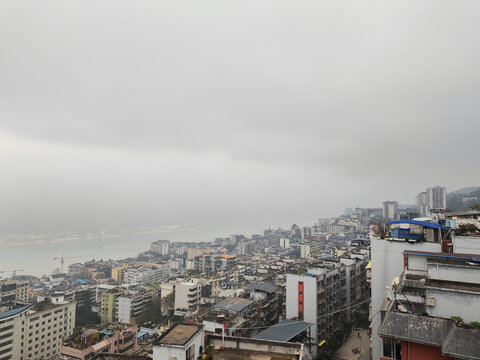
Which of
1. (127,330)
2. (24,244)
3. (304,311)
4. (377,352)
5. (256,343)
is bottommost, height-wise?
(24,244)

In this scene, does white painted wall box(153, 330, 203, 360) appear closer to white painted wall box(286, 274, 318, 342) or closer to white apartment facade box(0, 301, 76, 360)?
white painted wall box(286, 274, 318, 342)

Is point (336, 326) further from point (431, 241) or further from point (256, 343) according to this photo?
point (256, 343)

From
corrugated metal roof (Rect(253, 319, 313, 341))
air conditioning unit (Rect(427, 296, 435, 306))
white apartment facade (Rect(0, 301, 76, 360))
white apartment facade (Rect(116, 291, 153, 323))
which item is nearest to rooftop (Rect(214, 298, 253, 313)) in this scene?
corrugated metal roof (Rect(253, 319, 313, 341))

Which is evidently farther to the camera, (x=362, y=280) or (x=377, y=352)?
(x=362, y=280)

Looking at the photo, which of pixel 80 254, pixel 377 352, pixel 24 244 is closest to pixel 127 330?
pixel 377 352

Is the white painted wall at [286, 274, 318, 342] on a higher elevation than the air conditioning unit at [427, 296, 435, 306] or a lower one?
lower

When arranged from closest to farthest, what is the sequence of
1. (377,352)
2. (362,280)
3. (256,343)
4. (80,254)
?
1. (256,343)
2. (377,352)
3. (362,280)
4. (80,254)

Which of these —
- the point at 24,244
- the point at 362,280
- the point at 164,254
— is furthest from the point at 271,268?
the point at 24,244

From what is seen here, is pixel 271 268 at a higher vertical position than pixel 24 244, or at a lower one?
higher

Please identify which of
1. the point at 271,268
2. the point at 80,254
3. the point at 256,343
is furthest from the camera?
the point at 80,254
